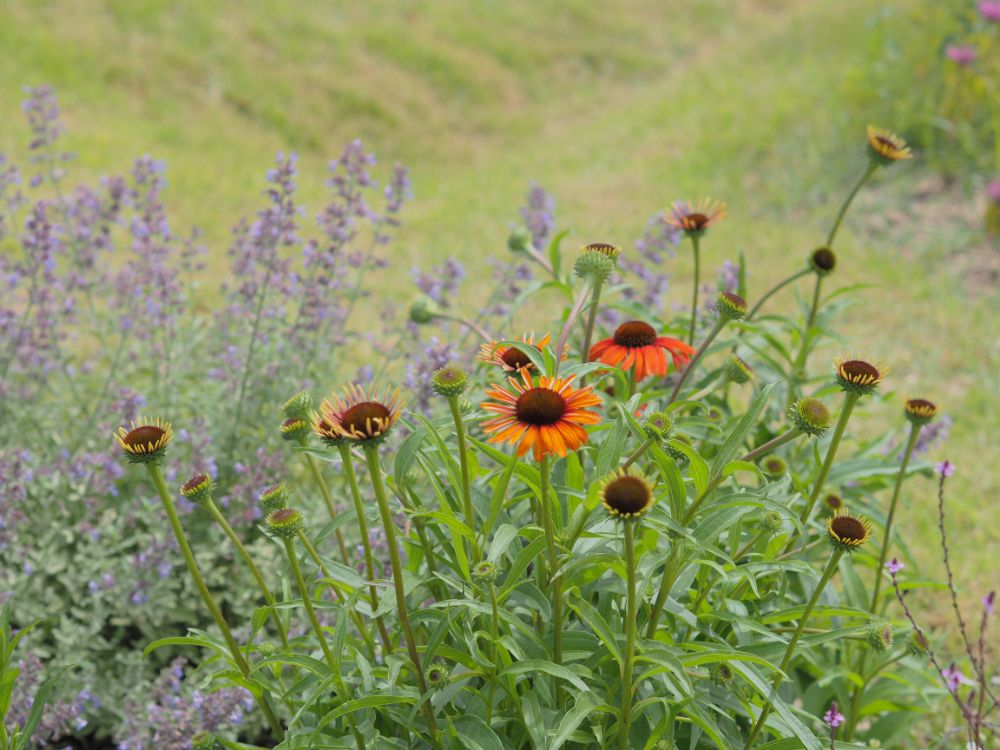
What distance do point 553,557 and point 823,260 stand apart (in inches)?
46.4

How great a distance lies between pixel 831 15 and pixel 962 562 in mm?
8882

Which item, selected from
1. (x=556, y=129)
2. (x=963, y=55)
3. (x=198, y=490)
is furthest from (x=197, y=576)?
(x=556, y=129)

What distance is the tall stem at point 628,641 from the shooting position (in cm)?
123

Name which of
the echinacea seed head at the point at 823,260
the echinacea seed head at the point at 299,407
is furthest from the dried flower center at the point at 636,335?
the echinacea seed head at the point at 299,407

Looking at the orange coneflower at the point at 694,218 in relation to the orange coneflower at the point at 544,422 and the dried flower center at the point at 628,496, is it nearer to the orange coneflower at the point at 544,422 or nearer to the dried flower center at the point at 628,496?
the orange coneflower at the point at 544,422

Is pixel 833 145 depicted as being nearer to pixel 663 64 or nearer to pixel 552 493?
pixel 663 64

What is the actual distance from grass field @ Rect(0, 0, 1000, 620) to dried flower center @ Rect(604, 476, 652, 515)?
238 cm

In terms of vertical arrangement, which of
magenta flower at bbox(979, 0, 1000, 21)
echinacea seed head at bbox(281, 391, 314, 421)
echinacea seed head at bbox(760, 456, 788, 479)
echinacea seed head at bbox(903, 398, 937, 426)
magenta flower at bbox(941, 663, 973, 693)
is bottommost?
magenta flower at bbox(941, 663, 973, 693)

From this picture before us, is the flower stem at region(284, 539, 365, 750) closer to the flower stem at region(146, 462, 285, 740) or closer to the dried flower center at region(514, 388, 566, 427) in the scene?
the flower stem at region(146, 462, 285, 740)

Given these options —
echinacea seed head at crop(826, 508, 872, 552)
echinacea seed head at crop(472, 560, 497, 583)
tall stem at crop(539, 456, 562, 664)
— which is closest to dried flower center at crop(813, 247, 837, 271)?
echinacea seed head at crop(826, 508, 872, 552)

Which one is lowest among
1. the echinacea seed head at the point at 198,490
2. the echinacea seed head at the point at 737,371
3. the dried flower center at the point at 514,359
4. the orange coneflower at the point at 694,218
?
the echinacea seed head at the point at 198,490

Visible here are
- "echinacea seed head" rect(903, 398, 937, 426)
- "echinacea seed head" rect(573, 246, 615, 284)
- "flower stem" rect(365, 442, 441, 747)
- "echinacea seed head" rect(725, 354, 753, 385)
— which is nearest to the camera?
"flower stem" rect(365, 442, 441, 747)

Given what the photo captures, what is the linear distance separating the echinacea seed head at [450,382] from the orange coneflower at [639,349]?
1.65ft

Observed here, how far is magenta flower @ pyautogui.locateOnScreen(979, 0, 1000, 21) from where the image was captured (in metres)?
5.68
